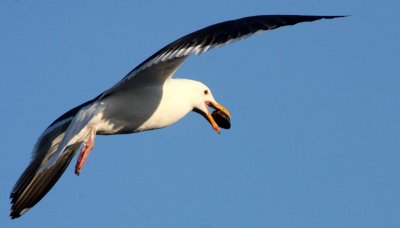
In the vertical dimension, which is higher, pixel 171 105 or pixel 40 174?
pixel 171 105

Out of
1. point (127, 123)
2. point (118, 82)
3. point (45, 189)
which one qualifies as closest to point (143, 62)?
point (118, 82)

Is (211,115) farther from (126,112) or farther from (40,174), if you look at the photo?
(40,174)

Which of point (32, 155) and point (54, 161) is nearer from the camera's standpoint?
point (54, 161)

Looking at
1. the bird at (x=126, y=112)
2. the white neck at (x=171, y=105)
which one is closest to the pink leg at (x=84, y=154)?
the bird at (x=126, y=112)

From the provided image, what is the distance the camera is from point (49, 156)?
11.2 m

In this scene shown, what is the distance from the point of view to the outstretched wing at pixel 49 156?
1014 cm

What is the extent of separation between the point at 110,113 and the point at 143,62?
3.36ft

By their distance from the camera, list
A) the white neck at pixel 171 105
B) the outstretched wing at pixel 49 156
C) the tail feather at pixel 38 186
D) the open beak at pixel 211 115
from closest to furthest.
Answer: the outstretched wing at pixel 49 156
the tail feather at pixel 38 186
the white neck at pixel 171 105
the open beak at pixel 211 115

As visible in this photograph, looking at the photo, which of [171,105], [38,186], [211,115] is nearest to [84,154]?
[38,186]

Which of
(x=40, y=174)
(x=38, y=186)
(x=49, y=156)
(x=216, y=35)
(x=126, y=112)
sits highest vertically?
(x=216, y=35)

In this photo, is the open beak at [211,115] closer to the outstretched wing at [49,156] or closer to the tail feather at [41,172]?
the outstretched wing at [49,156]

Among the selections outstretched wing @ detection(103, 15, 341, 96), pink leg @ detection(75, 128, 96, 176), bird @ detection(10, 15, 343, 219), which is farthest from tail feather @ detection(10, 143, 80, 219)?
outstretched wing @ detection(103, 15, 341, 96)

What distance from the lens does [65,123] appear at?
11.3 m

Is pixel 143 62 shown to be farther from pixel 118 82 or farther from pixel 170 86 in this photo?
pixel 170 86
